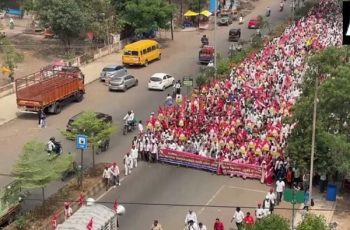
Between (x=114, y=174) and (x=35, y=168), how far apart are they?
4.53 metres

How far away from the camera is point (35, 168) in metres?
23.7

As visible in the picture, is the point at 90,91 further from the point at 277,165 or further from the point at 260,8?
the point at 260,8

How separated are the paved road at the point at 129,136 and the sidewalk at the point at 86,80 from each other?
266 millimetres

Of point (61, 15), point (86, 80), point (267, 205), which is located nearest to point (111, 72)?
point (86, 80)

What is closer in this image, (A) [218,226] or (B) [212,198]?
(A) [218,226]

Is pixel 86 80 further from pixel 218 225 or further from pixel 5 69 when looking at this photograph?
pixel 218 225

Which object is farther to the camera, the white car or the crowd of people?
the white car

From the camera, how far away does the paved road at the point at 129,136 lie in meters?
27.2

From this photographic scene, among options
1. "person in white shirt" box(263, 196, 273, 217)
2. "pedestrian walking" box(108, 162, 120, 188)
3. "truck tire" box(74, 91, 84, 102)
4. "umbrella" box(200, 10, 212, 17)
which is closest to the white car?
"truck tire" box(74, 91, 84, 102)

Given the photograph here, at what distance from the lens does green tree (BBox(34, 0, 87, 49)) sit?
48250mm

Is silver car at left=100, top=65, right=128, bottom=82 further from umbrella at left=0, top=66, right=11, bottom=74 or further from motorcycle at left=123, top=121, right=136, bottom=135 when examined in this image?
motorcycle at left=123, top=121, right=136, bottom=135

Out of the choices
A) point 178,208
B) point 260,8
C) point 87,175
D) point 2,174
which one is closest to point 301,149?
point 178,208

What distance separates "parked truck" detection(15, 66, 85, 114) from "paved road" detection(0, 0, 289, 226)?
691mm

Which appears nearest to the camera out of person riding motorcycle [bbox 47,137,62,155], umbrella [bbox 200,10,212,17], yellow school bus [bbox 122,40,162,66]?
person riding motorcycle [bbox 47,137,62,155]
